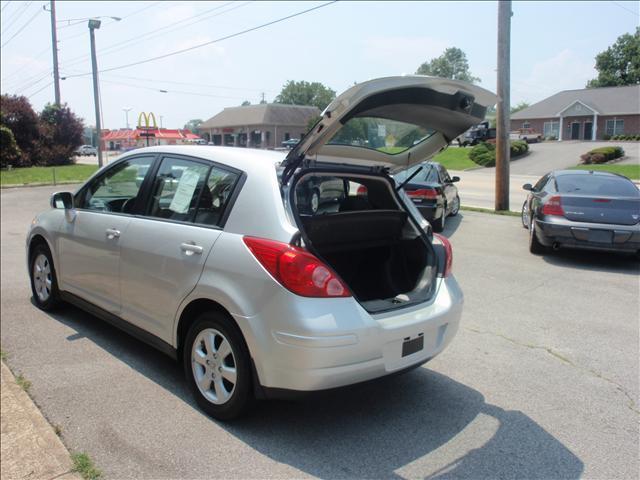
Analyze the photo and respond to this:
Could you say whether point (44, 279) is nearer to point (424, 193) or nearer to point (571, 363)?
point (571, 363)

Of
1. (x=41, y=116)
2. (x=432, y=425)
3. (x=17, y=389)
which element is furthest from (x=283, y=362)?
(x=41, y=116)

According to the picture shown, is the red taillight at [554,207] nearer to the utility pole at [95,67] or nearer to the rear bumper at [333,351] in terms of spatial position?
the rear bumper at [333,351]

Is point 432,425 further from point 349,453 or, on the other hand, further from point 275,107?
point 275,107

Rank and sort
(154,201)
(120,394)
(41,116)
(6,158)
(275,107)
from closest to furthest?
(120,394)
(154,201)
(6,158)
(41,116)
(275,107)

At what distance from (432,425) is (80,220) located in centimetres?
355

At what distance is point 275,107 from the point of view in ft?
232

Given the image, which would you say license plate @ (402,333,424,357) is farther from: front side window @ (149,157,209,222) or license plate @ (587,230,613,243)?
license plate @ (587,230,613,243)

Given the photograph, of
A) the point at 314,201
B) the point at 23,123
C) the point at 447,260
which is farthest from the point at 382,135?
the point at 23,123

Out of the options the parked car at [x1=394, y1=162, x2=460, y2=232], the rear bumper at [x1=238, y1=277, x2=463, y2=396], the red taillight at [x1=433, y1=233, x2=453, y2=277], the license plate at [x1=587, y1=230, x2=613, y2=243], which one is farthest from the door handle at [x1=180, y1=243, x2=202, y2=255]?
the parked car at [x1=394, y1=162, x2=460, y2=232]

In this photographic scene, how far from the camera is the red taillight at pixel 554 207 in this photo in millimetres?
8109

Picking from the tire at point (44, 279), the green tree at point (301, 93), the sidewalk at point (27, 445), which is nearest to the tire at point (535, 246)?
the tire at point (44, 279)

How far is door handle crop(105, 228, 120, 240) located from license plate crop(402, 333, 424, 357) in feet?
8.09

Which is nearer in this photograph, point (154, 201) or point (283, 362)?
point (283, 362)

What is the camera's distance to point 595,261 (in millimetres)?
8508
